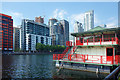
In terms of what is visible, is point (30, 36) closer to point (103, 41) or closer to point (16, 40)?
point (16, 40)

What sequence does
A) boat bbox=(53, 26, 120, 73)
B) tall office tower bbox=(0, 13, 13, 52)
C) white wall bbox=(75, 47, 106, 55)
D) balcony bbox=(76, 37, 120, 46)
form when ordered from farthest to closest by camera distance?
1. tall office tower bbox=(0, 13, 13, 52)
2. white wall bbox=(75, 47, 106, 55)
3. balcony bbox=(76, 37, 120, 46)
4. boat bbox=(53, 26, 120, 73)

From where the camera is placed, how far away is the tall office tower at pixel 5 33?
14725 centimetres

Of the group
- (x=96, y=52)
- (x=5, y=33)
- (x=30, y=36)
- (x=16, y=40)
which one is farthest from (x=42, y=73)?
(x=16, y=40)

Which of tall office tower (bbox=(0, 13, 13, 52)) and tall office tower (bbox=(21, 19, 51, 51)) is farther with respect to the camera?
tall office tower (bbox=(21, 19, 51, 51))

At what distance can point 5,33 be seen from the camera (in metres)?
154

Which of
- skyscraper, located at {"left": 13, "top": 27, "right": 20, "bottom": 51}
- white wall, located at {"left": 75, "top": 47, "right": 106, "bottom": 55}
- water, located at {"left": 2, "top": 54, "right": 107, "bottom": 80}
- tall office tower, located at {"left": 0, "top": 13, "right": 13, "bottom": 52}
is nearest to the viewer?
water, located at {"left": 2, "top": 54, "right": 107, "bottom": 80}

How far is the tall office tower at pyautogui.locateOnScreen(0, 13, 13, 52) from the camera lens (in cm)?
14725

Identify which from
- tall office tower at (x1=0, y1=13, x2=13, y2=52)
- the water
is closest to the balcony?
the water

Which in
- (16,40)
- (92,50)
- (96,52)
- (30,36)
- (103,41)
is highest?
(30,36)

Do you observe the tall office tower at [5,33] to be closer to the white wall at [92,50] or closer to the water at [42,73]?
the water at [42,73]

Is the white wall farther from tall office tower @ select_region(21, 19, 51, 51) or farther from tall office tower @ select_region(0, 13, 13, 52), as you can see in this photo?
tall office tower @ select_region(0, 13, 13, 52)

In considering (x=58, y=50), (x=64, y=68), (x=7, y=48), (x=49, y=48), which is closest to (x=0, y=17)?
(x=7, y=48)

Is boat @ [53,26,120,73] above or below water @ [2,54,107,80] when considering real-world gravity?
above

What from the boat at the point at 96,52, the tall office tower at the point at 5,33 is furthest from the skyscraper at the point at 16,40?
the boat at the point at 96,52
